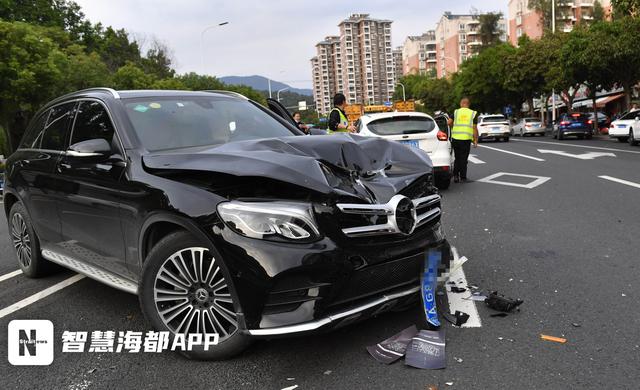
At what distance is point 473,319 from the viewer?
3.72m

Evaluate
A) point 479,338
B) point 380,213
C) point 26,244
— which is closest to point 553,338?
point 479,338

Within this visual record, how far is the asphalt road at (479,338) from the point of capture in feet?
9.76

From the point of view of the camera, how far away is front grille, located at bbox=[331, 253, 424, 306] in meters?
2.99

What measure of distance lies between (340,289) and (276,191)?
63cm

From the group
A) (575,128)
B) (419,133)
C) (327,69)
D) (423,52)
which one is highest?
(423,52)

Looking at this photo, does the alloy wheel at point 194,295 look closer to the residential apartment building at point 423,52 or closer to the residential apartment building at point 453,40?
the residential apartment building at point 453,40

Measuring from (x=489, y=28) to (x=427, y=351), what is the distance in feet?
249

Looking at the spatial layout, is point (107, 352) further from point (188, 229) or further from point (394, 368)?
point (394, 368)

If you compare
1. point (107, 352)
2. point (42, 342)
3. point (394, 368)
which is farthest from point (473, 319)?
point (42, 342)

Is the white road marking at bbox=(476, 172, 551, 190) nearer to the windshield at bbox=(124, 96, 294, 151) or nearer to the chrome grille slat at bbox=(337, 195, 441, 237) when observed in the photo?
the windshield at bbox=(124, 96, 294, 151)

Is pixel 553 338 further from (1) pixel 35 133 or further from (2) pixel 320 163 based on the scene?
(1) pixel 35 133

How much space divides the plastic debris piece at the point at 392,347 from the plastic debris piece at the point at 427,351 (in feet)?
0.13

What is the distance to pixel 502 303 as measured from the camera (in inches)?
Answer: 152

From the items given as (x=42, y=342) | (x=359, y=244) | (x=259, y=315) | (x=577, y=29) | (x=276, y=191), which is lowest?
(x=42, y=342)
